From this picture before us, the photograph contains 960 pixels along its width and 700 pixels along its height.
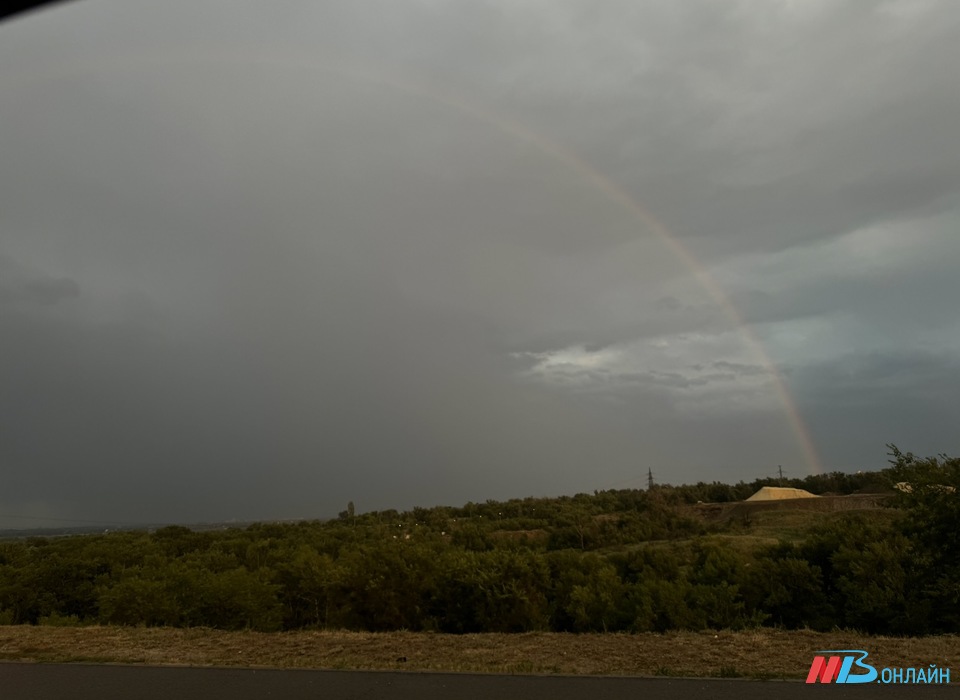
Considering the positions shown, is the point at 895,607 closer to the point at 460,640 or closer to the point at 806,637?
the point at 806,637

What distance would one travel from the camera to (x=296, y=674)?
8.82 m

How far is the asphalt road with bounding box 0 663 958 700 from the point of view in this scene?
24.6ft

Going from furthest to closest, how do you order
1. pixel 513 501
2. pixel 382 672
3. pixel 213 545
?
pixel 513 501
pixel 213 545
pixel 382 672

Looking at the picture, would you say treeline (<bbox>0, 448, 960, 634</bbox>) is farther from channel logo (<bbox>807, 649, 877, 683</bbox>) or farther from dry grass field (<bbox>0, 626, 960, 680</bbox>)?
channel logo (<bbox>807, 649, 877, 683</bbox>)

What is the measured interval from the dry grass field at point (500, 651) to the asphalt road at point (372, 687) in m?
0.40

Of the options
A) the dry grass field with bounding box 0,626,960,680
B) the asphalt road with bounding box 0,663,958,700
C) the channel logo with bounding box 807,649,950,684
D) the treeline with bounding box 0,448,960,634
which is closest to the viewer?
the asphalt road with bounding box 0,663,958,700

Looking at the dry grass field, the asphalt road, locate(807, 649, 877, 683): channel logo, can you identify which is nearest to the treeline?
the dry grass field

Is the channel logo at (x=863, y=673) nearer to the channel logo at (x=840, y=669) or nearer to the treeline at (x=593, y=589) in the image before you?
the channel logo at (x=840, y=669)

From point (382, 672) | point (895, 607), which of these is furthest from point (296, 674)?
point (895, 607)

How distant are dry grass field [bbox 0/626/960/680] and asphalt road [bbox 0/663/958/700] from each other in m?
0.40

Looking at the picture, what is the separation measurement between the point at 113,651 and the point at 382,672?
4436mm

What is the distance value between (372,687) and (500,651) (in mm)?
2581

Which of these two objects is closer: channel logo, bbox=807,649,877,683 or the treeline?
channel logo, bbox=807,649,877,683

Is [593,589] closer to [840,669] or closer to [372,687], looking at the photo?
[840,669]
